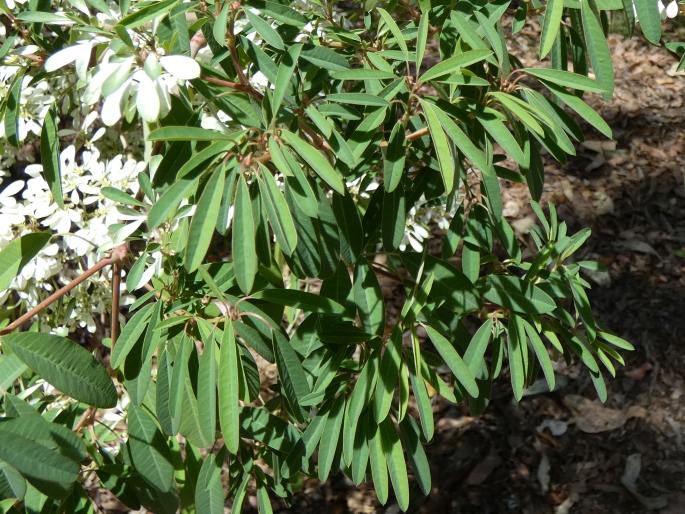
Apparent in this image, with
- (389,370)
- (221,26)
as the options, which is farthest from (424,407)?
(221,26)

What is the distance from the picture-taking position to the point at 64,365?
1025 millimetres

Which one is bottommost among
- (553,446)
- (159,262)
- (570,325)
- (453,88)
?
(553,446)

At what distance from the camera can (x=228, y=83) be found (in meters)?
1.15

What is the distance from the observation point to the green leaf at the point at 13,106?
1.30 metres

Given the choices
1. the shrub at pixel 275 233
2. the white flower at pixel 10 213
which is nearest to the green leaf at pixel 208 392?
the shrub at pixel 275 233

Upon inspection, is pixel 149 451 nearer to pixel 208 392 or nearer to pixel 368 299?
pixel 208 392

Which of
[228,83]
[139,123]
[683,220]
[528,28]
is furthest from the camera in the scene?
[528,28]

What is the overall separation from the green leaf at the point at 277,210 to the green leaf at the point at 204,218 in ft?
0.17

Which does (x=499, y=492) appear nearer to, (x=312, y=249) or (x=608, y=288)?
(x=608, y=288)

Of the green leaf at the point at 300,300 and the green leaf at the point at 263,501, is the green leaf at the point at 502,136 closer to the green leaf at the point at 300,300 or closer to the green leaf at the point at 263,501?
the green leaf at the point at 300,300

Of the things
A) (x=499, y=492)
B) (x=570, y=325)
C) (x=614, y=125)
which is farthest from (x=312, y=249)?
(x=614, y=125)

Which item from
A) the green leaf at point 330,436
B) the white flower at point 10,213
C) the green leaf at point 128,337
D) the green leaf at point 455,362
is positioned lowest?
the green leaf at point 330,436

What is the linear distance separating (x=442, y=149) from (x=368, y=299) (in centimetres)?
30

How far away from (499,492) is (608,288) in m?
0.97
